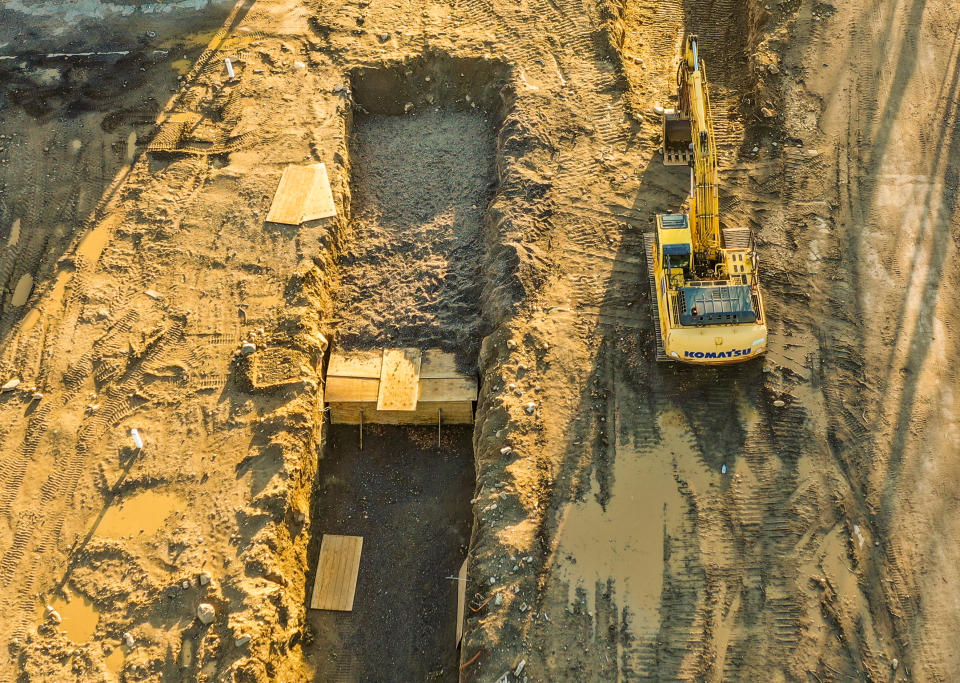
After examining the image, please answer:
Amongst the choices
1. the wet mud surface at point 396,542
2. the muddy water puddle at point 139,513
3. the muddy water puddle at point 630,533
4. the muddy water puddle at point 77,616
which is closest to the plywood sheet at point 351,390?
the wet mud surface at point 396,542

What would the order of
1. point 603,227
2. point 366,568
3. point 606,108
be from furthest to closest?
point 606,108 → point 603,227 → point 366,568

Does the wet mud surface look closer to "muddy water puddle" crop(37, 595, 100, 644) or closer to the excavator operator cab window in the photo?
"muddy water puddle" crop(37, 595, 100, 644)

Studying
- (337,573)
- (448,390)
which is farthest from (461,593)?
(448,390)

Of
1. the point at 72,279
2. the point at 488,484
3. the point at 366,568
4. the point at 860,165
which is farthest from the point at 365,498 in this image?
the point at 860,165

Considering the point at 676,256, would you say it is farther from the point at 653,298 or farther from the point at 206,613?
the point at 206,613

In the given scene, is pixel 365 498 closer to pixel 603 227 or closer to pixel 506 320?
pixel 506 320
